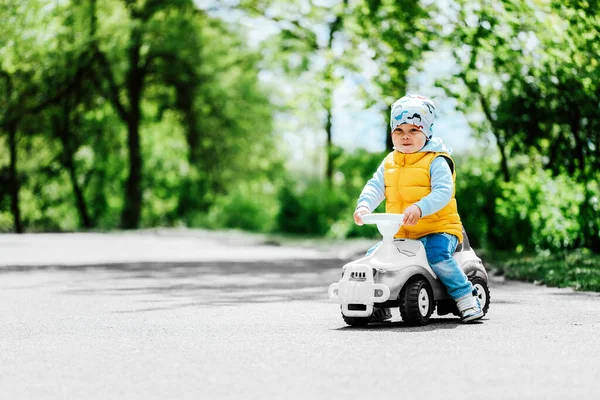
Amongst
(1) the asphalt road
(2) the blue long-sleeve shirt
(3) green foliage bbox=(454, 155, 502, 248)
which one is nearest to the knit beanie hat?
(2) the blue long-sleeve shirt

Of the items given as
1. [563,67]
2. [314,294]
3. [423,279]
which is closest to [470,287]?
[423,279]

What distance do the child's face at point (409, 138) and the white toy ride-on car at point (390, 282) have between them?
0.60 metres

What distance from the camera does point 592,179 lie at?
49.6ft

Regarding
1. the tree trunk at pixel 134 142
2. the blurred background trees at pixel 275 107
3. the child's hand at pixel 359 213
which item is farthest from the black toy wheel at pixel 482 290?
the tree trunk at pixel 134 142

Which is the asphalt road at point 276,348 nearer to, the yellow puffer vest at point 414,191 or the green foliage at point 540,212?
the yellow puffer vest at point 414,191

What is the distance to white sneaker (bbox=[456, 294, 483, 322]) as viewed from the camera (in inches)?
305

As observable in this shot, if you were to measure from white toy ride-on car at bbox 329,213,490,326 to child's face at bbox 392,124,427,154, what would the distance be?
0.60 meters

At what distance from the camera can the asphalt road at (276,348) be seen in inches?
203

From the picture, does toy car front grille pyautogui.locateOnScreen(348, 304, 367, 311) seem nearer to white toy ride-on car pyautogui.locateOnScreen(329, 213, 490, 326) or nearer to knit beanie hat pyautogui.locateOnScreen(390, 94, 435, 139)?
white toy ride-on car pyautogui.locateOnScreen(329, 213, 490, 326)

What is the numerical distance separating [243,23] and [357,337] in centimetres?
2810

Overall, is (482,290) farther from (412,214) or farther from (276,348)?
(276,348)

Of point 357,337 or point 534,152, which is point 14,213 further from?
point 357,337

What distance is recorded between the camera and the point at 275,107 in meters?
44.2

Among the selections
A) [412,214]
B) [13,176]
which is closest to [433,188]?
[412,214]
